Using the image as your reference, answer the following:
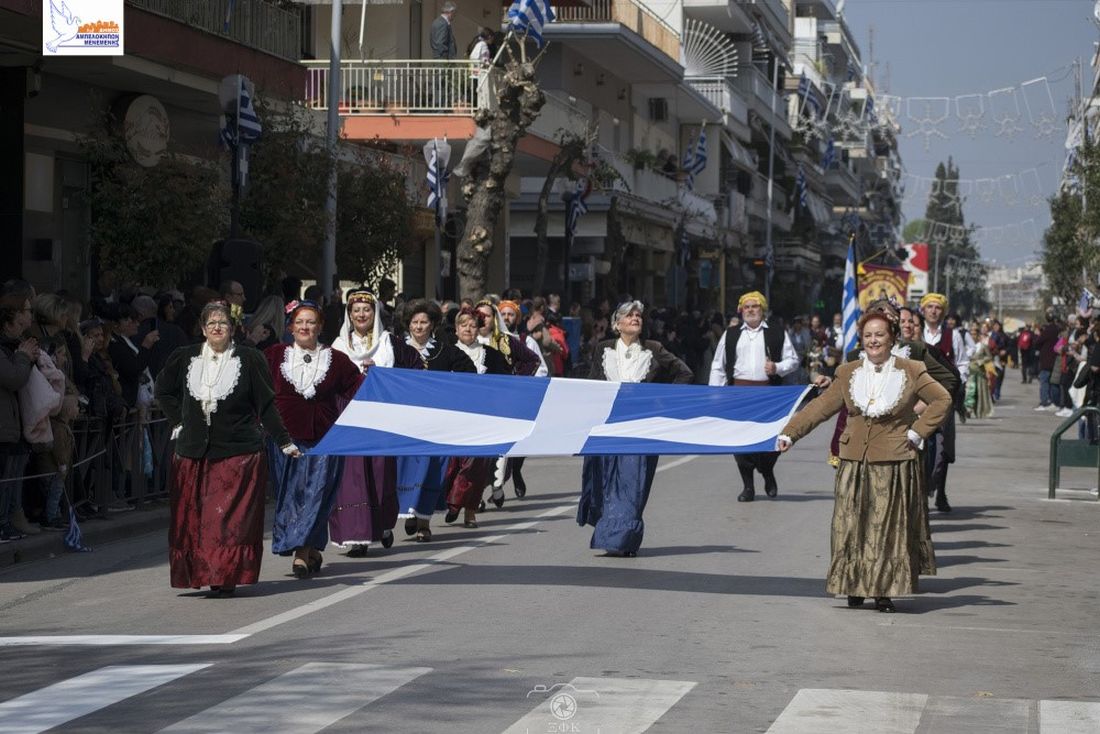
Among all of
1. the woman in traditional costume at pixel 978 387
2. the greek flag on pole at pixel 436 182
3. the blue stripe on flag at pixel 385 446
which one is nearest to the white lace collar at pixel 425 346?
the blue stripe on flag at pixel 385 446

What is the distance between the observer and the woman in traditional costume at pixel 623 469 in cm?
1379

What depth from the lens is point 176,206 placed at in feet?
73.8

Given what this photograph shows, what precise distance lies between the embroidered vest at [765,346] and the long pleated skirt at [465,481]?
3898 mm

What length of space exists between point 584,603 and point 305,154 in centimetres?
1618

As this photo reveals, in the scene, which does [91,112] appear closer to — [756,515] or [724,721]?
[756,515]

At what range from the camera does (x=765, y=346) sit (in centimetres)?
1925

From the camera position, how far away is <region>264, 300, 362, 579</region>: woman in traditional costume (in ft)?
42.0

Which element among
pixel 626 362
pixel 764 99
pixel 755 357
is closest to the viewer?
pixel 626 362

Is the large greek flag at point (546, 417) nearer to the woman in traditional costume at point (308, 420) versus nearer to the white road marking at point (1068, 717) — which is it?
the woman in traditional costume at point (308, 420)

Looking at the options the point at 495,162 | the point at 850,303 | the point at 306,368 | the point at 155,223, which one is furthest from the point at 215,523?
the point at 495,162

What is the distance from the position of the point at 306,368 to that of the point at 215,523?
1609 mm

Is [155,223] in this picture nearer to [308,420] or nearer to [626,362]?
[626,362]

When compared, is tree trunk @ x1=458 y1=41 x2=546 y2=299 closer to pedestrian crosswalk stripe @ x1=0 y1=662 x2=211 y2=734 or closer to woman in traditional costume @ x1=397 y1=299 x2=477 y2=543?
woman in traditional costume @ x1=397 y1=299 x2=477 y2=543

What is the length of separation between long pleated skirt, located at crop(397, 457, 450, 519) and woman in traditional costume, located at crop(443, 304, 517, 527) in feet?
1.67
